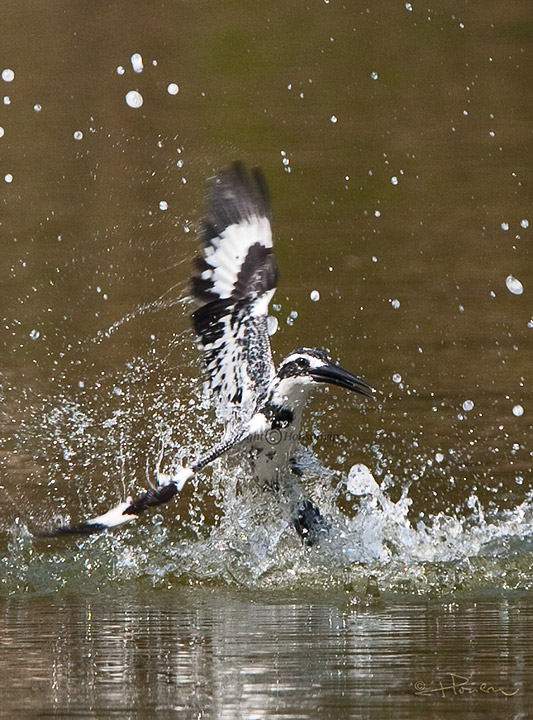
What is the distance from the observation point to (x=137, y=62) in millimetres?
12992

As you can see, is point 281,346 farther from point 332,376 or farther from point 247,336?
point 332,376

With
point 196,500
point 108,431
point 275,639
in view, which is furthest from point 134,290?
point 275,639

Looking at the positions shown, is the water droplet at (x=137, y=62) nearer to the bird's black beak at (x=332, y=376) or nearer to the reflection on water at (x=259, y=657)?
the bird's black beak at (x=332, y=376)

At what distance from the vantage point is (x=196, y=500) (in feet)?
23.5

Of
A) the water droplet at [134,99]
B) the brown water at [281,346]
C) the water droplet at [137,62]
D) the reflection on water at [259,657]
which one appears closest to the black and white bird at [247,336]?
the brown water at [281,346]

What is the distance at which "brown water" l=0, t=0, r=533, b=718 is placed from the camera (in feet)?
15.1

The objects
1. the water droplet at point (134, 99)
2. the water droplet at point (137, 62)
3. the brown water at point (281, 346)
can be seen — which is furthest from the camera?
the water droplet at point (137, 62)

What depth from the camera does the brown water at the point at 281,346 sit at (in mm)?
4617

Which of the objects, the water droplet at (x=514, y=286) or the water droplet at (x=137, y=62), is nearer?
the water droplet at (x=514, y=286)

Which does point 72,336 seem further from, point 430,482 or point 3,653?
point 3,653

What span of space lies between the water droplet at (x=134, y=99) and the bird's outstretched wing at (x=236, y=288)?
502 centimetres

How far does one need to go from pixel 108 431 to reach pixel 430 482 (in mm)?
1732

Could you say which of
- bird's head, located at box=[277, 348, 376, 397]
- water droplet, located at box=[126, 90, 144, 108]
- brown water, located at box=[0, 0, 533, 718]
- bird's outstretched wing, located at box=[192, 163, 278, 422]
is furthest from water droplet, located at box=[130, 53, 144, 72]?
bird's head, located at box=[277, 348, 376, 397]

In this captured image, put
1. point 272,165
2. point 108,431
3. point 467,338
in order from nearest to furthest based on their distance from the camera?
point 108,431 → point 467,338 → point 272,165
